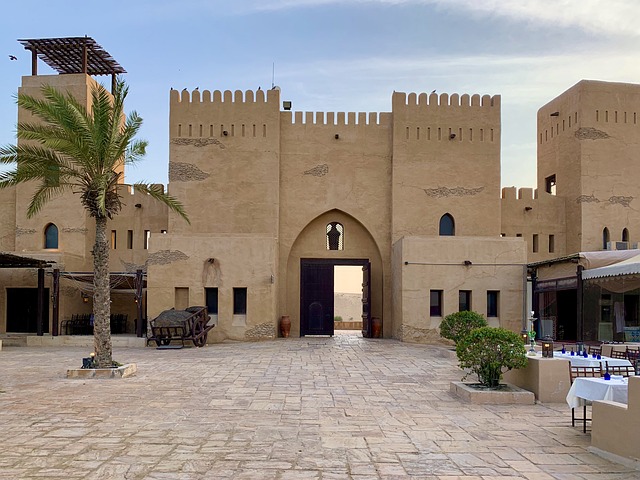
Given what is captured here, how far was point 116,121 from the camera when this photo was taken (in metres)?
14.1

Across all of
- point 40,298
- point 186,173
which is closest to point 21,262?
point 40,298

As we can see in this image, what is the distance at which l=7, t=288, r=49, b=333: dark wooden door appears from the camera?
2433 cm

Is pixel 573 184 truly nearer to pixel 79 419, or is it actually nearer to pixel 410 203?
pixel 410 203

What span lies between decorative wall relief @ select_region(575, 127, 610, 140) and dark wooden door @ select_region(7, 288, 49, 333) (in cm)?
1996

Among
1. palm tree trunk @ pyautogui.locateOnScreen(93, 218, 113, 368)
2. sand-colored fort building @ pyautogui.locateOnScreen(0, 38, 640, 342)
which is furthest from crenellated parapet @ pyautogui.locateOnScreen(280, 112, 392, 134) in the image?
palm tree trunk @ pyautogui.locateOnScreen(93, 218, 113, 368)

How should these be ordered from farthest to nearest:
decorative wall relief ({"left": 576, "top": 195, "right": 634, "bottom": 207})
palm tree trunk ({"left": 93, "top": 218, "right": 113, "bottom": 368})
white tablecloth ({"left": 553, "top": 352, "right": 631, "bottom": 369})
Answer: decorative wall relief ({"left": 576, "top": 195, "right": 634, "bottom": 207}), palm tree trunk ({"left": 93, "top": 218, "right": 113, "bottom": 368}), white tablecloth ({"left": 553, "top": 352, "right": 631, "bottom": 369})

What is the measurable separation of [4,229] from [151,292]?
7715mm

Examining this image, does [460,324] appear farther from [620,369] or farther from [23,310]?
[23,310]

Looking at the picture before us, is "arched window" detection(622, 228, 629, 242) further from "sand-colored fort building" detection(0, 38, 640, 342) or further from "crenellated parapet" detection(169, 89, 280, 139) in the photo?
"crenellated parapet" detection(169, 89, 280, 139)

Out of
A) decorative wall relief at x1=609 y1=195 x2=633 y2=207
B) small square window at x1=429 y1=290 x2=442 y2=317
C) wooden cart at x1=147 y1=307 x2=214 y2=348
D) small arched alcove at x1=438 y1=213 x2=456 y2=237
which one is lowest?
wooden cart at x1=147 y1=307 x2=214 y2=348

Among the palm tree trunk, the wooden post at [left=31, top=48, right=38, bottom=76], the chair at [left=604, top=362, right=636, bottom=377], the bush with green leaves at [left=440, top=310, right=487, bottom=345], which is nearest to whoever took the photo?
the chair at [left=604, top=362, right=636, bottom=377]

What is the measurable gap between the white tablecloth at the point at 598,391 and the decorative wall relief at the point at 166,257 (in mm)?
15777

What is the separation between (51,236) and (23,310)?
115 inches

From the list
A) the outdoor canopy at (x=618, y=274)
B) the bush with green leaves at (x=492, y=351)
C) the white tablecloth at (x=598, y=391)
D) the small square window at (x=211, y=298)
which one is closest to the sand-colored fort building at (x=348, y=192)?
the small square window at (x=211, y=298)
